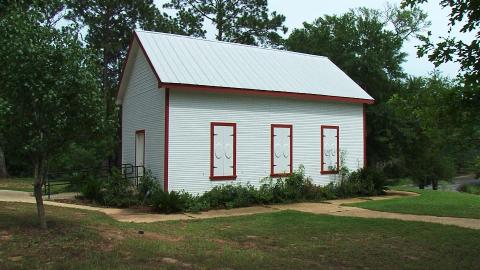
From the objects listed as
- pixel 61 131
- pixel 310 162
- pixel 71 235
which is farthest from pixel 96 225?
pixel 310 162

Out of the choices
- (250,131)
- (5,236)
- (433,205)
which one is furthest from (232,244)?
(433,205)

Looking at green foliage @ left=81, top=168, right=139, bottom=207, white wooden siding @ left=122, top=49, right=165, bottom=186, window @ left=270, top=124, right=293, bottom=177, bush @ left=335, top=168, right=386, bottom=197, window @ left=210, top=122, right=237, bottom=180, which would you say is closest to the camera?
green foliage @ left=81, top=168, right=139, bottom=207

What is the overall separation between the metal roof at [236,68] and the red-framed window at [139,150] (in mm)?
2676

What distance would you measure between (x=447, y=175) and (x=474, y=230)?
33.7 m

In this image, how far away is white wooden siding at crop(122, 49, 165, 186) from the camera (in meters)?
16.1

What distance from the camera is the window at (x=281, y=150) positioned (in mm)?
17938

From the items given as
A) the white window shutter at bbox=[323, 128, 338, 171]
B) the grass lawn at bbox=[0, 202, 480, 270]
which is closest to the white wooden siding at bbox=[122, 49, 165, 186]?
the grass lawn at bbox=[0, 202, 480, 270]

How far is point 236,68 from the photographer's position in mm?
18422

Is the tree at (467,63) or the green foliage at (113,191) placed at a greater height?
the tree at (467,63)

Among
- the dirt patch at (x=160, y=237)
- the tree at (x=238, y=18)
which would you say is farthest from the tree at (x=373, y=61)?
the dirt patch at (x=160, y=237)

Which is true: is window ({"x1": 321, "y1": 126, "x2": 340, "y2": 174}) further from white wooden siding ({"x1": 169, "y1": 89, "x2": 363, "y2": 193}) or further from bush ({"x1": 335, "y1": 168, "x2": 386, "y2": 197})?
bush ({"x1": 335, "y1": 168, "x2": 386, "y2": 197})

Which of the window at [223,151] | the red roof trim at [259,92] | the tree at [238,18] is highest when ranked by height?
the tree at [238,18]

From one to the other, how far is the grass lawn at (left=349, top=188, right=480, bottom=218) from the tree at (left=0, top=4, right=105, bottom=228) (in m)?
9.79

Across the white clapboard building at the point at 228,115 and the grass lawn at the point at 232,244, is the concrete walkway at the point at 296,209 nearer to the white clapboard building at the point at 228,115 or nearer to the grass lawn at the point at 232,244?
the grass lawn at the point at 232,244
